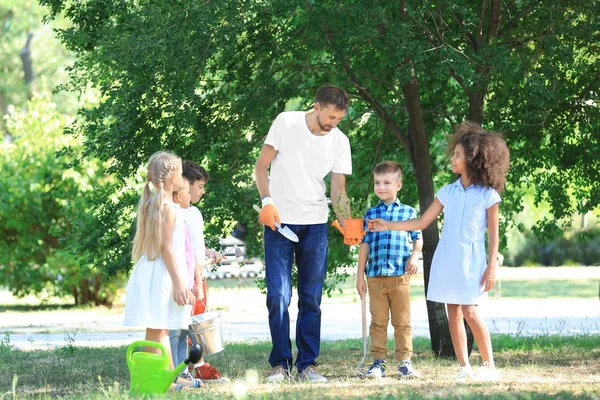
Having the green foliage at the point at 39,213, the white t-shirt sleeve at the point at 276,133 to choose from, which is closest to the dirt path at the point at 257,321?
the green foliage at the point at 39,213

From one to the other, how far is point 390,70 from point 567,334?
14.7ft

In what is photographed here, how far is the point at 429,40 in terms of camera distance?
895cm

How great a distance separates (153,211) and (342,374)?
210 centimetres

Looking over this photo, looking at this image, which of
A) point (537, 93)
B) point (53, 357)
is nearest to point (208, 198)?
point (53, 357)

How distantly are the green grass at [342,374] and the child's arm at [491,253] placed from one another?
0.67m

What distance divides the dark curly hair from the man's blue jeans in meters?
1.14

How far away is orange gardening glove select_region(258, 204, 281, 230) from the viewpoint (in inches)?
271

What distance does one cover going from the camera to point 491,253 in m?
6.86

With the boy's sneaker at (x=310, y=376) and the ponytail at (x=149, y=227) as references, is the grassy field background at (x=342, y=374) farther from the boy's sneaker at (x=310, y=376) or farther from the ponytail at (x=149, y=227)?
the ponytail at (x=149, y=227)

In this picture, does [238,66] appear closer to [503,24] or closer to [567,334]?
[503,24]

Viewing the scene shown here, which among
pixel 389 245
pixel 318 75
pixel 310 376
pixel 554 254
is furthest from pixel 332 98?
pixel 554 254

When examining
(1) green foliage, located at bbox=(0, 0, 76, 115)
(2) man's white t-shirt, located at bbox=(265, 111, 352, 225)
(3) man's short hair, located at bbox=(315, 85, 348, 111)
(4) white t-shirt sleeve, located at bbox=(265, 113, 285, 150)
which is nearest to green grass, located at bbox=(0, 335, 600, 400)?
(2) man's white t-shirt, located at bbox=(265, 111, 352, 225)

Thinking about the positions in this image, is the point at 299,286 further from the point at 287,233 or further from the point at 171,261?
the point at 171,261

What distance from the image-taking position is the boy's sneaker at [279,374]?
6904mm
